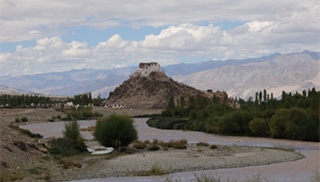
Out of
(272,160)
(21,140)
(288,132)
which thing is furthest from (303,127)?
(21,140)

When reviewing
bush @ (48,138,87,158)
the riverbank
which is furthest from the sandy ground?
bush @ (48,138,87,158)

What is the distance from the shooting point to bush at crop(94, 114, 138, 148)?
54906 mm

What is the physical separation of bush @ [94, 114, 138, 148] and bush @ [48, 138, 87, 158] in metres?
2.24

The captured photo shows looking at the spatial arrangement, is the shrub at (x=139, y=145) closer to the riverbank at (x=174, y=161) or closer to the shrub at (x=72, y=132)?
the riverbank at (x=174, y=161)

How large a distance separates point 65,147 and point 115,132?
5361 mm

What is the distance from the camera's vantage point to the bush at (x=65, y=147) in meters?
51.8

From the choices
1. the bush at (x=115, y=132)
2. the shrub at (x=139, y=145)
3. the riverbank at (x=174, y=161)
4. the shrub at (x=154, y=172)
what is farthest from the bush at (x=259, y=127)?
the shrub at (x=154, y=172)

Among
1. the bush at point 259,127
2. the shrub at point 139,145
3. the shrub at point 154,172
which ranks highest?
the bush at point 259,127

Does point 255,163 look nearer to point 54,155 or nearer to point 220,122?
point 54,155

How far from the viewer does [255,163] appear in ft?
143

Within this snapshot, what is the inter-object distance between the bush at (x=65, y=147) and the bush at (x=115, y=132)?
2.24 meters

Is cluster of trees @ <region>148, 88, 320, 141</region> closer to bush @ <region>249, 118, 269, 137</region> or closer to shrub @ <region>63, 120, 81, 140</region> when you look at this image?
bush @ <region>249, 118, 269, 137</region>

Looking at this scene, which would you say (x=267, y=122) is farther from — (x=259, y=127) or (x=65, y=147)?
(x=65, y=147)

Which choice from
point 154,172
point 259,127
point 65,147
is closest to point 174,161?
point 154,172
